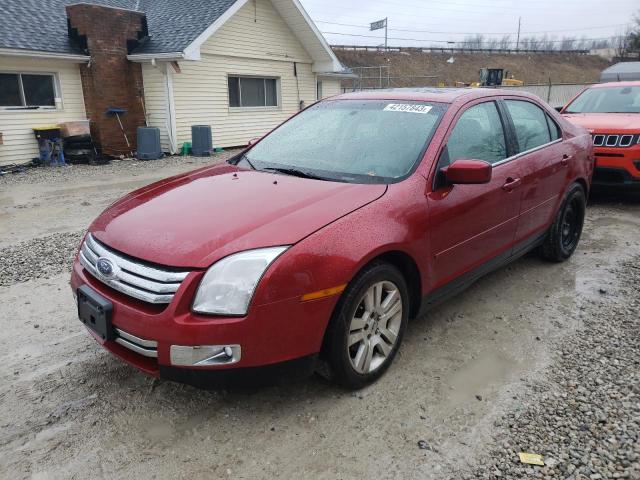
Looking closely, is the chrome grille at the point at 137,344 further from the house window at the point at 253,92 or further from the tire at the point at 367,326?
the house window at the point at 253,92

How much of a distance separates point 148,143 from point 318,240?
12.2 metres

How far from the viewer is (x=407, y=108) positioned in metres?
3.62

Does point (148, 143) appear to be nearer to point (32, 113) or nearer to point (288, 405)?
point (32, 113)

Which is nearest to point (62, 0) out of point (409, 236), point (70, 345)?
point (70, 345)

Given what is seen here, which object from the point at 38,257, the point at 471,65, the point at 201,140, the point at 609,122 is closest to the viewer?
the point at 38,257

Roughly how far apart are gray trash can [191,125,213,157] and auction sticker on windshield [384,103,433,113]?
11.5 m

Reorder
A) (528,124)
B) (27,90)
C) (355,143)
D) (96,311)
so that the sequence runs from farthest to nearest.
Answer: (27,90), (528,124), (355,143), (96,311)

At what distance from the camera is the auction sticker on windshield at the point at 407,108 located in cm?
355

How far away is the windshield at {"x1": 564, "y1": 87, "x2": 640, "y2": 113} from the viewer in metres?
8.16

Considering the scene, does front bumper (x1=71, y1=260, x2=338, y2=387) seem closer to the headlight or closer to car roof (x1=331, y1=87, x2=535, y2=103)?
the headlight

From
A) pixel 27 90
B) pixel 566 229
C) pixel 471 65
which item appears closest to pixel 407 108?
pixel 566 229

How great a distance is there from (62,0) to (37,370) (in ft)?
49.3

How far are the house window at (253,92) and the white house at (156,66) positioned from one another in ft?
0.11

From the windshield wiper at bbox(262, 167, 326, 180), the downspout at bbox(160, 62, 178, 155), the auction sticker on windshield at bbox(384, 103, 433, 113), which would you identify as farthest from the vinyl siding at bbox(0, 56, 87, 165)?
the auction sticker on windshield at bbox(384, 103, 433, 113)
